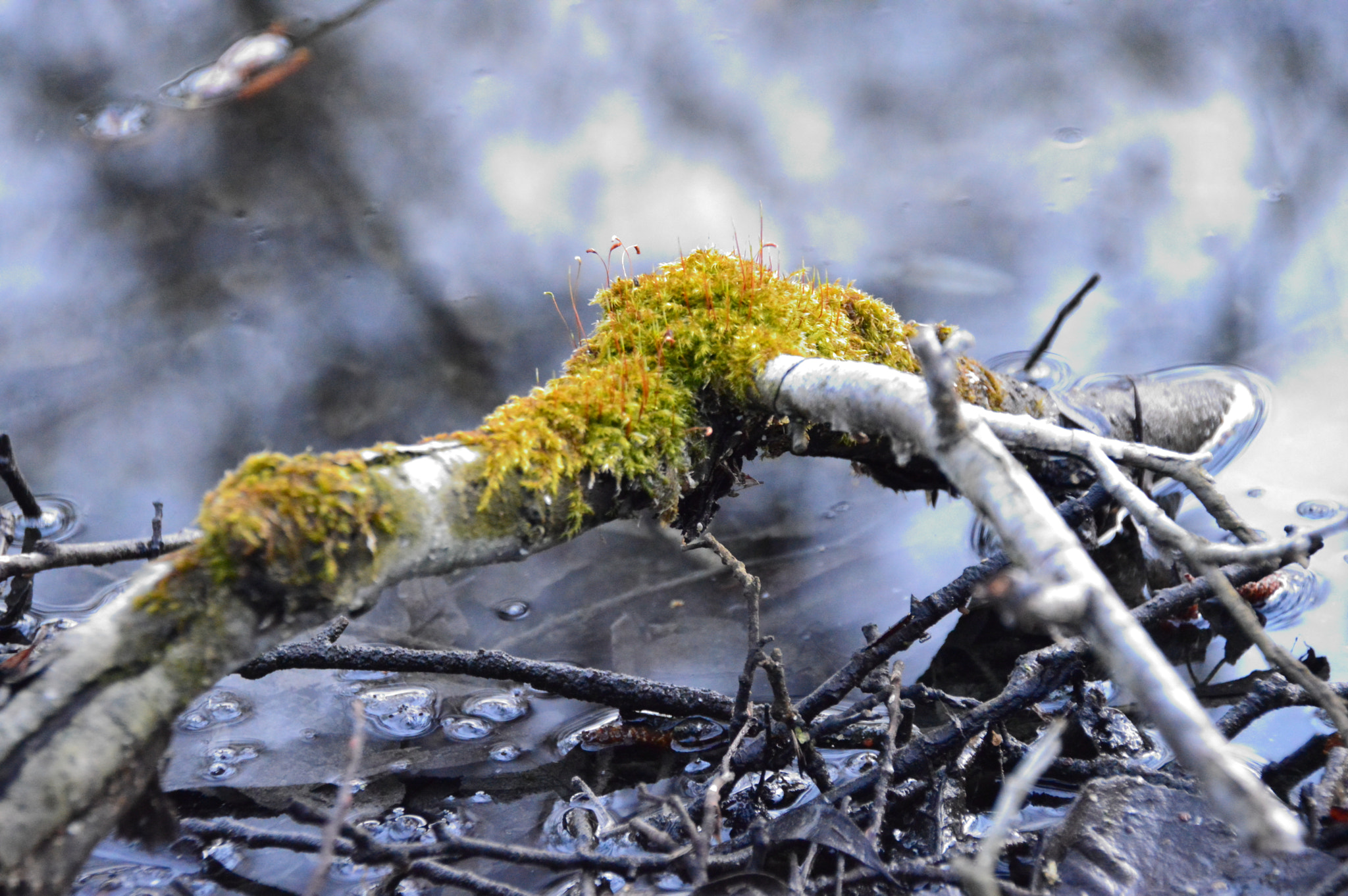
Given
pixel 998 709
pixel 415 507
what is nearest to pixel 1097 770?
pixel 998 709

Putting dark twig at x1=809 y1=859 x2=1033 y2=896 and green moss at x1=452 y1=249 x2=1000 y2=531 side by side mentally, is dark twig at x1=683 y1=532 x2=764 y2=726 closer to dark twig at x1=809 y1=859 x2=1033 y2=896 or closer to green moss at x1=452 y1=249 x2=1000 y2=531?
green moss at x1=452 y1=249 x2=1000 y2=531

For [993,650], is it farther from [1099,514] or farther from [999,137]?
[999,137]

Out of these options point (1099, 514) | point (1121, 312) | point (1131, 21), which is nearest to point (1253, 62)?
point (1131, 21)

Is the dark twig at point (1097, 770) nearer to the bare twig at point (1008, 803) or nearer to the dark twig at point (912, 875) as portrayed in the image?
the dark twig at point (912, 875)

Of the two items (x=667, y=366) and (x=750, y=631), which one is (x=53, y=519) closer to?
(x=667, y=366)

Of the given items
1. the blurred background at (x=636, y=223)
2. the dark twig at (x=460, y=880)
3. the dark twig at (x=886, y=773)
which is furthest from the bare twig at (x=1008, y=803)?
the blurred background at (x=636, y=223)

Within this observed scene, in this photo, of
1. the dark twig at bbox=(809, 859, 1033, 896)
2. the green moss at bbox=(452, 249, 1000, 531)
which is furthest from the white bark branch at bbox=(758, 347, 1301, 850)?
the dark twig at bbox=(809, 859, 1033, 896)
